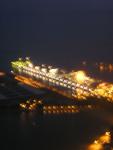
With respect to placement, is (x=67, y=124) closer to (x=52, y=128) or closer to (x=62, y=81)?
(x=52, y=128)

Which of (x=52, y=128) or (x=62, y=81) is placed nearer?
(x=52, y=128)

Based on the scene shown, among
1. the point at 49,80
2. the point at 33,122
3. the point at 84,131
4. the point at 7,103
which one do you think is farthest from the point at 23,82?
the point at 84,131

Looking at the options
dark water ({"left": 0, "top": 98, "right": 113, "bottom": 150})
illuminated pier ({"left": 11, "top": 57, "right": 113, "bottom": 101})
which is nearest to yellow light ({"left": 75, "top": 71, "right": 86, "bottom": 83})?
illuminated pier ({"left": 11, "top": 57, "right": 113, "bottom": 101})

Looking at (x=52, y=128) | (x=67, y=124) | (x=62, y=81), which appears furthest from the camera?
(x=62, y=81)

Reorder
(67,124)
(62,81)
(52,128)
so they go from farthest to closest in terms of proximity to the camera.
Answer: (62,81), (67,124), (52,128)

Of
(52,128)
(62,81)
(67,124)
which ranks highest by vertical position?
(62,81)

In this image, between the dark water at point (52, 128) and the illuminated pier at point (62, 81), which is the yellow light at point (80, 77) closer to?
the illuminated pier at point (62, 81)

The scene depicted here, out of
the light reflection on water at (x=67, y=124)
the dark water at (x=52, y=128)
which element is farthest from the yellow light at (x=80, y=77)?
the dark water at (x=52, y=128)

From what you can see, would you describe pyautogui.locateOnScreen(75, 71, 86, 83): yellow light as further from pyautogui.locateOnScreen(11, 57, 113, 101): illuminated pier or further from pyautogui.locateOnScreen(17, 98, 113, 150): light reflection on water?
pyautogui.locateOnScreen(17, 98, 113, 150): light reflection on water

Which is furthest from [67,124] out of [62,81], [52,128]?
[62,81]

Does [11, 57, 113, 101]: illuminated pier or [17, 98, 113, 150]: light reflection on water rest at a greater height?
[11, 57, 113, 101]: illuminated pier

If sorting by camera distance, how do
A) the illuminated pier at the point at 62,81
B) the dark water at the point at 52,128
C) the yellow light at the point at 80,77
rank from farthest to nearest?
1. the yellow light at the point at 80,77
2. the illuminated pier at the point at 62,81
3. the dark water at the point at 52,128
